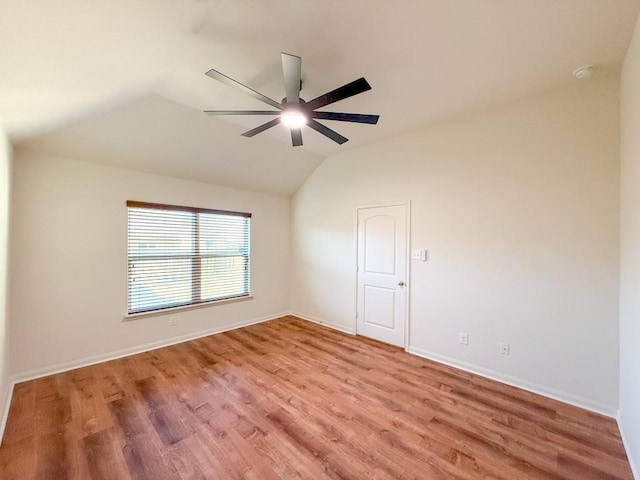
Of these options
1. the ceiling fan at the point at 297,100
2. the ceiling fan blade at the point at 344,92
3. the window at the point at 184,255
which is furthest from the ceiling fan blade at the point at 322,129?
the window at the point at 184,255

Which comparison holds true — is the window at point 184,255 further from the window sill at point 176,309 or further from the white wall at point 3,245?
the white wall at point 3,245

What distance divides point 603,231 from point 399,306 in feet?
7.26

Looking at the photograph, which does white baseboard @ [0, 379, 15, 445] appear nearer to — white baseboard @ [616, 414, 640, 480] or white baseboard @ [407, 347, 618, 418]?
white baseboard @ [407, 347, 618, 418]

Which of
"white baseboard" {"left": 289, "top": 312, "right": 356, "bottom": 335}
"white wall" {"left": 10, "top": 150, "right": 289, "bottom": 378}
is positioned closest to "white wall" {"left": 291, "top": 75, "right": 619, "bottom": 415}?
"white baseboard" {"left": 289, "top": 312, "right": 356, "bottom": 335}

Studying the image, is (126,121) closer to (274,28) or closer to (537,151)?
(274,28)

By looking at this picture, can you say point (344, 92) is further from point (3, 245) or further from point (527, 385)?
point (527, 385)

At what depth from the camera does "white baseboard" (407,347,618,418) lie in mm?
2342

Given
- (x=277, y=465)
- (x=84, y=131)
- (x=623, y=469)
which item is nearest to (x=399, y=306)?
(x=623, y=469)

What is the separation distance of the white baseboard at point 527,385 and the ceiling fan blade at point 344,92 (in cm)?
315

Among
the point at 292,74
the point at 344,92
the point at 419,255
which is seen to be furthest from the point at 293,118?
the point at 419,255

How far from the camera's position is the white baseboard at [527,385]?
2.34 meters

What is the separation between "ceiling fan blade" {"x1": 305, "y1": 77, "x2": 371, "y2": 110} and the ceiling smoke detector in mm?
2023

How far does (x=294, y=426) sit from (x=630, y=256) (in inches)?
113

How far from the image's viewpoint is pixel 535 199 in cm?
267
